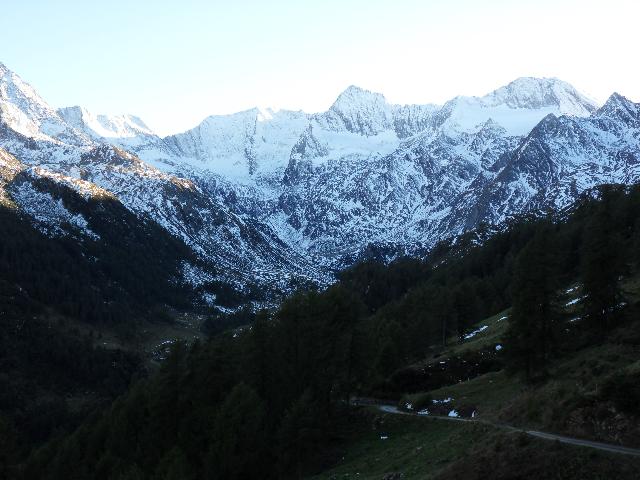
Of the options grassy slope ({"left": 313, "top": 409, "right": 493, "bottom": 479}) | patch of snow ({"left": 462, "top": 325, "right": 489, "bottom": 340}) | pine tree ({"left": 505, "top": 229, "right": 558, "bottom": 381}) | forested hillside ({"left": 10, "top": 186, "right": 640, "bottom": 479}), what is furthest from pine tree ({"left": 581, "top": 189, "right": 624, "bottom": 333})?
patch of snow ({"left": 462, "top": 325, "right": 489, "bottom": 340})

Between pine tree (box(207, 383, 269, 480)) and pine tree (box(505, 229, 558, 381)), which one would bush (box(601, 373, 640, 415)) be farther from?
pine tree (box(207, 383, 269, 480))

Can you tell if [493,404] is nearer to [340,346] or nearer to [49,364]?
[340,346]

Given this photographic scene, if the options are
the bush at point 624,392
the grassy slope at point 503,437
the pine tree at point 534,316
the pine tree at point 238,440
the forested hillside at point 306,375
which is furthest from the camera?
the pine tree at point 238,440

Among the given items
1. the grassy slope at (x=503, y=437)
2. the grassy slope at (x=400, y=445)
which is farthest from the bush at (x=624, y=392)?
the grassy slope at (x=400, y=445)

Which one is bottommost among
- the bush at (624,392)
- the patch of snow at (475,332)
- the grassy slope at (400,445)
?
the patch of snow at (475,332)

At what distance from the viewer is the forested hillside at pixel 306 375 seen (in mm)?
42844

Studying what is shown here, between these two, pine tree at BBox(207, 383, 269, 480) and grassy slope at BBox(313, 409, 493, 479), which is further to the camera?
pine tree at BBox(207, 383, 269, 480)

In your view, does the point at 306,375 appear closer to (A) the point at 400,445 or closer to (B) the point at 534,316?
(A) the point at 400,445

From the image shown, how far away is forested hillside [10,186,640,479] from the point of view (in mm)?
42844

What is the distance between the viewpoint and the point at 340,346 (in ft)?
172

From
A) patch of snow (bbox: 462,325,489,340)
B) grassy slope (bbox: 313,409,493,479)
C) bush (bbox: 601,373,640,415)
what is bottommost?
patch of snow (bbox: 462,325,489,340)

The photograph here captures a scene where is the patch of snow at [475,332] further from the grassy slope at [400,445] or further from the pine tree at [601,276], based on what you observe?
the pine tree at [601,276]

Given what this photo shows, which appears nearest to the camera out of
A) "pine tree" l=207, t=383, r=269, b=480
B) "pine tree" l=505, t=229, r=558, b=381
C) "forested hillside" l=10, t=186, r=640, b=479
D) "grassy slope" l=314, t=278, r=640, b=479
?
"grassy slope" l=314, t=278, r=640, b=479

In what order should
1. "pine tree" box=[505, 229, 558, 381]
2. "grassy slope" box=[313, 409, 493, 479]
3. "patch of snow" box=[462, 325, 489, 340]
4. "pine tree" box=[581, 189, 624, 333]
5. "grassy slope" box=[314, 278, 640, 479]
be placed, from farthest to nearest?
"patch of snow" box=[462, 325, 489, 340], "pine tree" box=[581, 189, 624, 333], "pine tree" box=[505, 229, 558, 381], "grassy slope" box=[313, 409, 493, 479], "grassy slope" box=[314, 278, 640, 479]
